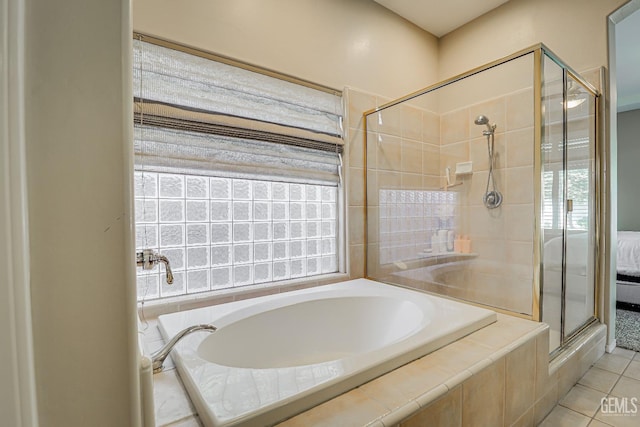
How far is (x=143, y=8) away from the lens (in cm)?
140

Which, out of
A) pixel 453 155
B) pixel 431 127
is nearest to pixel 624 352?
pixel 453 155

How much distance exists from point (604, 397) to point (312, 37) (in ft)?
8.45

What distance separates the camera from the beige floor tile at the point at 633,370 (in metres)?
1.67

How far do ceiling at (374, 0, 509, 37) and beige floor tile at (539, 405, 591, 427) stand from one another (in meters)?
2.66

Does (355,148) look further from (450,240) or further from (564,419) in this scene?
(564,419)

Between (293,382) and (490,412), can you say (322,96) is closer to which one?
(293,382)

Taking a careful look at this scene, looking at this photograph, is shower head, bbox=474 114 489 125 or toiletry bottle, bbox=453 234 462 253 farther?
toiletry bottle, bbox=453 234 462 253

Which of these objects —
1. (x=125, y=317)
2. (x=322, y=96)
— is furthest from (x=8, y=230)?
(x=322, y=96)

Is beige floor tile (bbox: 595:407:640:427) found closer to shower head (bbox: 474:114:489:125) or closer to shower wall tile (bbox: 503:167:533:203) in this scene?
shower wall tile (bbox: 503:167:533:203)

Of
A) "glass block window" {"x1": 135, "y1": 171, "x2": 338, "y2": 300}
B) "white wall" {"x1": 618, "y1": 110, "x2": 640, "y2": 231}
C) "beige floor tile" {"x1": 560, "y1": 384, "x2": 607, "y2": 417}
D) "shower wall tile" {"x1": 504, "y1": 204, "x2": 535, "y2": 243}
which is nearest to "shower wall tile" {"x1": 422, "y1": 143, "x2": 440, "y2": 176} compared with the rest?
"shower wall tile" {"x1": 504, "y1": 204, "x2": 535, "y2": 243}

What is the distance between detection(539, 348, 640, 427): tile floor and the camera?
52.5 inches

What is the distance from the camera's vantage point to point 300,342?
157 cm

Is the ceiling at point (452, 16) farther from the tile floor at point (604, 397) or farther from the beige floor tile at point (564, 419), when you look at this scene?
the beige floor tile at point (564, 419)

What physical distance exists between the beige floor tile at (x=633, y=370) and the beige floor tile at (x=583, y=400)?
1.07ft
